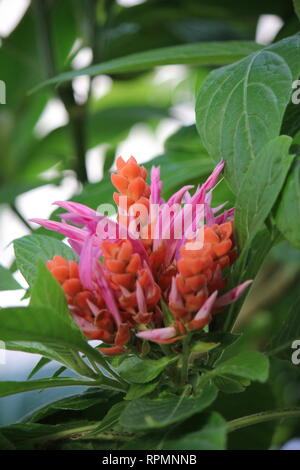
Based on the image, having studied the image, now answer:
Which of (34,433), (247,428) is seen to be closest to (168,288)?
(34,433)

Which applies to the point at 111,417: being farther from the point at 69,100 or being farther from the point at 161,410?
the point at 69,100

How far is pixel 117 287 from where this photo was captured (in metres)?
0.40

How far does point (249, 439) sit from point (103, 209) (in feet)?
0.80

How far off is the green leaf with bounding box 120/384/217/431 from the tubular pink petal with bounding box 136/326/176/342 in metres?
0.04

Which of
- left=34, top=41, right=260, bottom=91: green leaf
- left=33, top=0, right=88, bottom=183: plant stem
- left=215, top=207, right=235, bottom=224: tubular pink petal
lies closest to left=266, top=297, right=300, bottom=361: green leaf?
left=215, top=207, right=235, bottom=224: tubular pink petal

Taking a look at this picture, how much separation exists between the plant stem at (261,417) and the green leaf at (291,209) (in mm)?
120

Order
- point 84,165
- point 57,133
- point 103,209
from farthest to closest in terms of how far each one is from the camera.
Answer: point 57,133 → point 84,165 → point 103,209

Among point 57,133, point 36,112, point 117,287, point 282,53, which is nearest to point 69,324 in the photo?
point 117,287

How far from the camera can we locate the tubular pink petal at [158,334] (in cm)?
39

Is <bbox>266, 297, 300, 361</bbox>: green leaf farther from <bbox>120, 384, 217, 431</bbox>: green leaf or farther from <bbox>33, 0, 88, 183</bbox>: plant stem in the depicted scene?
<bbox>33, 0, 88, 183</bbox>: plant stem

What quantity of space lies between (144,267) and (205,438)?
0.10 m

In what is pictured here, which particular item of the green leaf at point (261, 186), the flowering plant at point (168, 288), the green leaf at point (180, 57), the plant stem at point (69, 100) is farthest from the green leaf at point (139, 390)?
the plant stem at point (69, 100)

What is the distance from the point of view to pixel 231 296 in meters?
0.41
